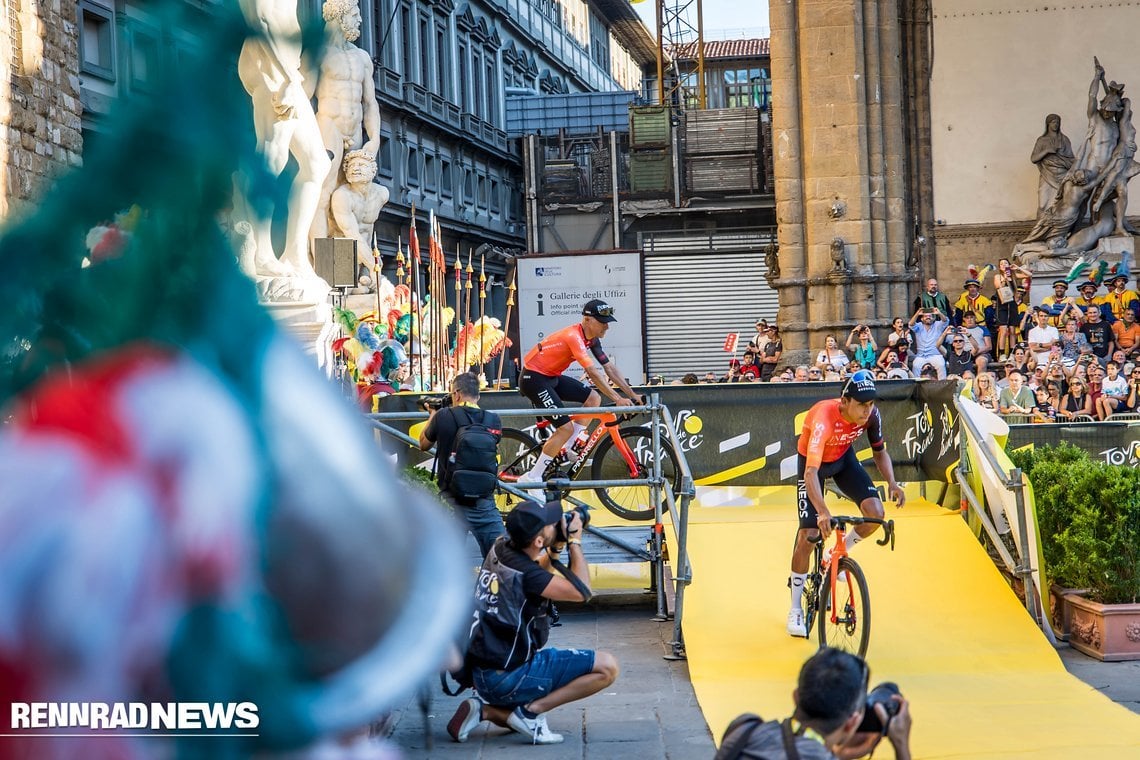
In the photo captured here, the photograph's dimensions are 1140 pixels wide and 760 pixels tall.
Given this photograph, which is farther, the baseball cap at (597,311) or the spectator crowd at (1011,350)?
the spectator crowd at (1011,350)

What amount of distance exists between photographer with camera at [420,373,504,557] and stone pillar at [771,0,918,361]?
1369cm

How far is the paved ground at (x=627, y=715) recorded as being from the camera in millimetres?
7238

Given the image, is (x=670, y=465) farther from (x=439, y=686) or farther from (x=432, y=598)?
(x=432, y=598)

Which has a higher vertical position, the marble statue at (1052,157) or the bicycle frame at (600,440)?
the marble statue at (1052,157)

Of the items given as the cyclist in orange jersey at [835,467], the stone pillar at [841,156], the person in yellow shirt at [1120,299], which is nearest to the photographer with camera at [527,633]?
the cyclist in orange jersey at [835,467]

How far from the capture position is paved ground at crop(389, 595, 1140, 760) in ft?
23.7

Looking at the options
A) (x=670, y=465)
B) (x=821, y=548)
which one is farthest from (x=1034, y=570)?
(x=670, y=465)

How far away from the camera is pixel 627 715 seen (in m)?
7.97

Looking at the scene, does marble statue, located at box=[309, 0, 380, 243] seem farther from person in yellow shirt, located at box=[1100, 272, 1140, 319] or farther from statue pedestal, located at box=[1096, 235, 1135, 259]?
statue pedestal, located at box=[1096, 235, 1135, 259]

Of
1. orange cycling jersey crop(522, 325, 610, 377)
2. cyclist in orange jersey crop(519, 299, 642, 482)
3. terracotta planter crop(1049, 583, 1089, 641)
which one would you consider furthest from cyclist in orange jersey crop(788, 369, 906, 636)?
orange cycling jersey crop(522, 325, 610, 377)

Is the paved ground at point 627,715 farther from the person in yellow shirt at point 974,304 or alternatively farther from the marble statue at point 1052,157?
the marble statue at point 1052,157

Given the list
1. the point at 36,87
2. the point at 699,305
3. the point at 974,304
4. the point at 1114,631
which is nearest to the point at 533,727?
the point at 1114,631

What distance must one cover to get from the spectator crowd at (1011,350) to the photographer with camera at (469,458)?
6.36m

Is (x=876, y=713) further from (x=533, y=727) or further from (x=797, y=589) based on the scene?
(x=797, y=589)
